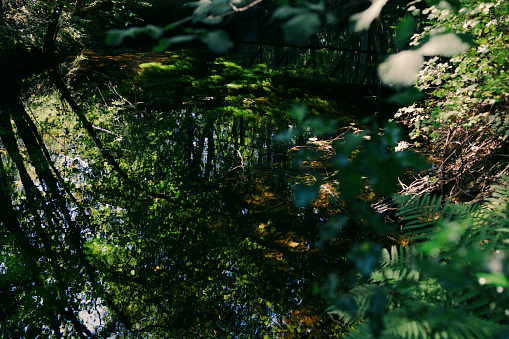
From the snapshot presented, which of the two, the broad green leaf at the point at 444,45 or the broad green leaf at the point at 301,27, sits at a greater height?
the broad green leaf at the point at 301,27

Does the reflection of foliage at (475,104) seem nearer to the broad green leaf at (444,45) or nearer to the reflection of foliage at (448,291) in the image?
the reflection of foliage at (448,291)

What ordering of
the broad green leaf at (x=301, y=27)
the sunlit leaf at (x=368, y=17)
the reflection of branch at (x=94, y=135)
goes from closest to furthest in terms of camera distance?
the broad green leaf at (x=301, y=27) → the sunlit leaf at (x=368, y=17) → the reflection of branch at (x=94, y=135)

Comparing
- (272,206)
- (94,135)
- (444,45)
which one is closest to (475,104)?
(272,206)

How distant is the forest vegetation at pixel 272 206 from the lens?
2.86 feet

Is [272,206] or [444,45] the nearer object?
[444,45]

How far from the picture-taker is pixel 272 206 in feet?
15.0

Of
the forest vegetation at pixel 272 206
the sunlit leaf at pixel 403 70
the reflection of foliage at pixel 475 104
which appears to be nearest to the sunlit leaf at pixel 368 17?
the forest vegetation at pixel 272 206

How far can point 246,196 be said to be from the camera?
4.81m

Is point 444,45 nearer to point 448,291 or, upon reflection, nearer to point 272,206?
point 448,291

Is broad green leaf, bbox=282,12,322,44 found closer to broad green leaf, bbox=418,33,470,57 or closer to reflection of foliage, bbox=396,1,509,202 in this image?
broad green leaf, bbox=418,33,470,57

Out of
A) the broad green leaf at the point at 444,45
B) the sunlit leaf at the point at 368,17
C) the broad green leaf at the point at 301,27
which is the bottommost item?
the broad green leaf at the point at 444,45

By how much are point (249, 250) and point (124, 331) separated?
1480 mm

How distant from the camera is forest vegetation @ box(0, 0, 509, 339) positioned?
0.87 metres

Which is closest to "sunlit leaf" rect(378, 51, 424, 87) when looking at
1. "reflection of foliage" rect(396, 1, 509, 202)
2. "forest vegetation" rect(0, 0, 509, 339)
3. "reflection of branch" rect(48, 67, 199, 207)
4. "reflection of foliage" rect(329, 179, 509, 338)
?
"forest vegetation" rect(0, 0, 509, 339)
